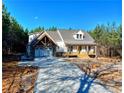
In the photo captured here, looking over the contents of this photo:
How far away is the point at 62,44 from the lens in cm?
4056

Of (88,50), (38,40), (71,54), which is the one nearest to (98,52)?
(88,50)

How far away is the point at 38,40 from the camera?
36.9 m

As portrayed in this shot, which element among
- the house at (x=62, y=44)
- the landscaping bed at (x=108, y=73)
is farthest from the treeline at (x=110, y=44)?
the landscaping bed at (x=108, y=73)

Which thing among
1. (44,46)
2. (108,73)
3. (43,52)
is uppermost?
(44,46)

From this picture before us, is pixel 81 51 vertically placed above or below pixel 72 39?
below

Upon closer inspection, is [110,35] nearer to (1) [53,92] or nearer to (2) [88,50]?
(2) [88,50]

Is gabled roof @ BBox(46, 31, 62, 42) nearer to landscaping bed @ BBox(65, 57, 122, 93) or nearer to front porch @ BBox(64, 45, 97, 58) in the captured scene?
front porch @ BBox(64, 45, 97, 58)

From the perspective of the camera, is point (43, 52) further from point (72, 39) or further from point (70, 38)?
point (72, 39)

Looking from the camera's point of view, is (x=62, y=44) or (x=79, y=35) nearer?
(x=62, y=44)

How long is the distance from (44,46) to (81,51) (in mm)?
7093

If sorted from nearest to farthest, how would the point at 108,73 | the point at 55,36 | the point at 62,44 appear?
1. the point at 108,73
2. the point at 62,44
3. the point at 55,36

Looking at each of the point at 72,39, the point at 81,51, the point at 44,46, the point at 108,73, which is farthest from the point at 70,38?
the point at 108,73

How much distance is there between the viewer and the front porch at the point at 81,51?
40125 mm

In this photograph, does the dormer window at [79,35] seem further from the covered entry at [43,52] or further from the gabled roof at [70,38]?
the covered entry at [43,52]
